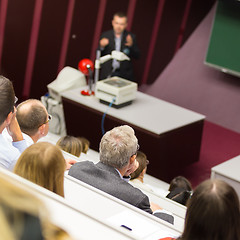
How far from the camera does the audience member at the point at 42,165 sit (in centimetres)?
172

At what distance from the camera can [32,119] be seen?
2.87 meters

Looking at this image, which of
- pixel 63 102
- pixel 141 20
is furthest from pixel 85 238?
pixel 141 20

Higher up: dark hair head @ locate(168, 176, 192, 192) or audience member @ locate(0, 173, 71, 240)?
audience member @ locate(0, 173, 71, 240)

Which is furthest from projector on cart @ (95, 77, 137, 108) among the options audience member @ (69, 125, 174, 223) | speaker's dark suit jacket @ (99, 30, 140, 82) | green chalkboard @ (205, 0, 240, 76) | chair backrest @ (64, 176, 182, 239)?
chair backrest @ (64, 176, 182, 239)

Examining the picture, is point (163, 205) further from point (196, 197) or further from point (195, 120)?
point (195, 120)

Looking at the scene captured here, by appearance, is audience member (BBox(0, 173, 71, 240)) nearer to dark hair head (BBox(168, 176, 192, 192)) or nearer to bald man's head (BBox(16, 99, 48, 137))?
bald man's head (BBox(16, 99, 48, 137))

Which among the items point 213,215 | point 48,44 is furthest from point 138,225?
point 48,44

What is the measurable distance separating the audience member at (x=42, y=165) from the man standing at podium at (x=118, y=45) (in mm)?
4178

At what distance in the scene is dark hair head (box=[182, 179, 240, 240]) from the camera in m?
1.53

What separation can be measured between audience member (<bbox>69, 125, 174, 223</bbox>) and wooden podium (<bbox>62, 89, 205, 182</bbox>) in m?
2.04

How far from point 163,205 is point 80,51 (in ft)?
13.8

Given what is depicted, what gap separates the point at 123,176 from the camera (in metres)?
2.79

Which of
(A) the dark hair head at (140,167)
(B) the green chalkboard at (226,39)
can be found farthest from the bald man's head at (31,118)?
(B) the green chalkboard at (226,39)

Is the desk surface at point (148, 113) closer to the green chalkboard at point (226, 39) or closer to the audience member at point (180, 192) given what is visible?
the audience member at point (180, 192)
